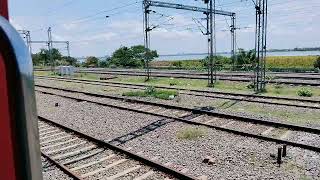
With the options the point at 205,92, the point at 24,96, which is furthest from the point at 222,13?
the point at 24,96

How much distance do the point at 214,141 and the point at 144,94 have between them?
10899 millimetres

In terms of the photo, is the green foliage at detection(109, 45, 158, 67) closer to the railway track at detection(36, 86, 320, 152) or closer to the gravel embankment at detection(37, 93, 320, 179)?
the railway track at detection(36, 86, 320, 152)

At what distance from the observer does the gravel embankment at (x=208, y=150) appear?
7934mm

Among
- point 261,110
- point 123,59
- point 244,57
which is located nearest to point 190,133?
point 261,110

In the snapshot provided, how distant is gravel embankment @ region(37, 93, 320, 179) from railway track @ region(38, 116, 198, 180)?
482 millimetres

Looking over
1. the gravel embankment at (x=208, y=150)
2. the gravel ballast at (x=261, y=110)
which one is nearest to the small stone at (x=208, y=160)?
the gravel embankment at (x=208, y=150)

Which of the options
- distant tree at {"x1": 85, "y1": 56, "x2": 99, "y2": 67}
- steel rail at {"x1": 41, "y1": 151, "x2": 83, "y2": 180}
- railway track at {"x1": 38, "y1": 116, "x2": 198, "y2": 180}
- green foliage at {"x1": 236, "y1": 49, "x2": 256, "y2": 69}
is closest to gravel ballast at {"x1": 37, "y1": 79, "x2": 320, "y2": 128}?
railway track at {"x1": 38, "y1": 116, "x2": 198, "y2": 180}

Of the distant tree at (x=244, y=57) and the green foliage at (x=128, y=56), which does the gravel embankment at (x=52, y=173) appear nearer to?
the distant tree at (x=244, y=57)

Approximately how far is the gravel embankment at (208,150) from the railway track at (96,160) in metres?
0.48

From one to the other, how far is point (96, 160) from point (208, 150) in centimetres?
278

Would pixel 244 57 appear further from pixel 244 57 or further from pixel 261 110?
pixel 261 110

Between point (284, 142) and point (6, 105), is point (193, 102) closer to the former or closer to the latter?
point (284, 142)

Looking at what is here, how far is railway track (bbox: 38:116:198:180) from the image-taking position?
26.1 feet

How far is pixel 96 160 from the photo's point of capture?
357 inches
